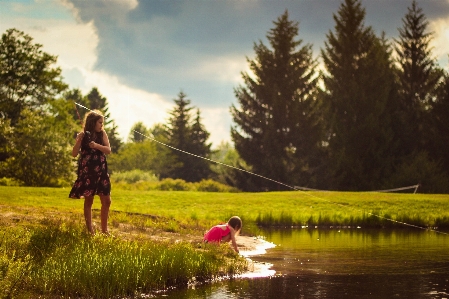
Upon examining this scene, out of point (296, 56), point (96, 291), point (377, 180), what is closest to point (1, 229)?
point (96, 291)

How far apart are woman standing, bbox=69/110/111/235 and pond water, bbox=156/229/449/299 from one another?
10.1 ft

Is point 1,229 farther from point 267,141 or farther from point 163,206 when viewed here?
Answer: point 267,141

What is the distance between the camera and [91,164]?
1231 centimetres

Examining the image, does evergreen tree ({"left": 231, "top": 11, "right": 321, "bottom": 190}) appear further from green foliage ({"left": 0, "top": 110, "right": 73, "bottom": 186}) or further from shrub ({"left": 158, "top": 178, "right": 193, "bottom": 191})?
green foliage ({"left": 0, "top": 110, "right": 73, "bottom": 186})

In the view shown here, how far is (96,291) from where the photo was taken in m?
8.97

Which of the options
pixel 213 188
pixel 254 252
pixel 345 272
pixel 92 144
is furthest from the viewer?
pixel 213 188

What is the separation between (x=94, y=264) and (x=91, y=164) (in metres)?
3.29

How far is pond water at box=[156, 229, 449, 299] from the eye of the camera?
377 inches

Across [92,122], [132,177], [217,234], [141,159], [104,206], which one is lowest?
[217,234]

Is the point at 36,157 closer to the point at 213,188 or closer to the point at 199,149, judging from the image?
the point at 213,188

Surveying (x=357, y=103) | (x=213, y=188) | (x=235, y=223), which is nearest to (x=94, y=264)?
(x=235, y=223)

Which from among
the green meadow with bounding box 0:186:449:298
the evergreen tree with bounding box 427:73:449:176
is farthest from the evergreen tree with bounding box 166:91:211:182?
the green meadow with bounding box 0:186:449:298

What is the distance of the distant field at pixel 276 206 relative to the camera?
24.8 metres

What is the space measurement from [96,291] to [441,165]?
45723mm
